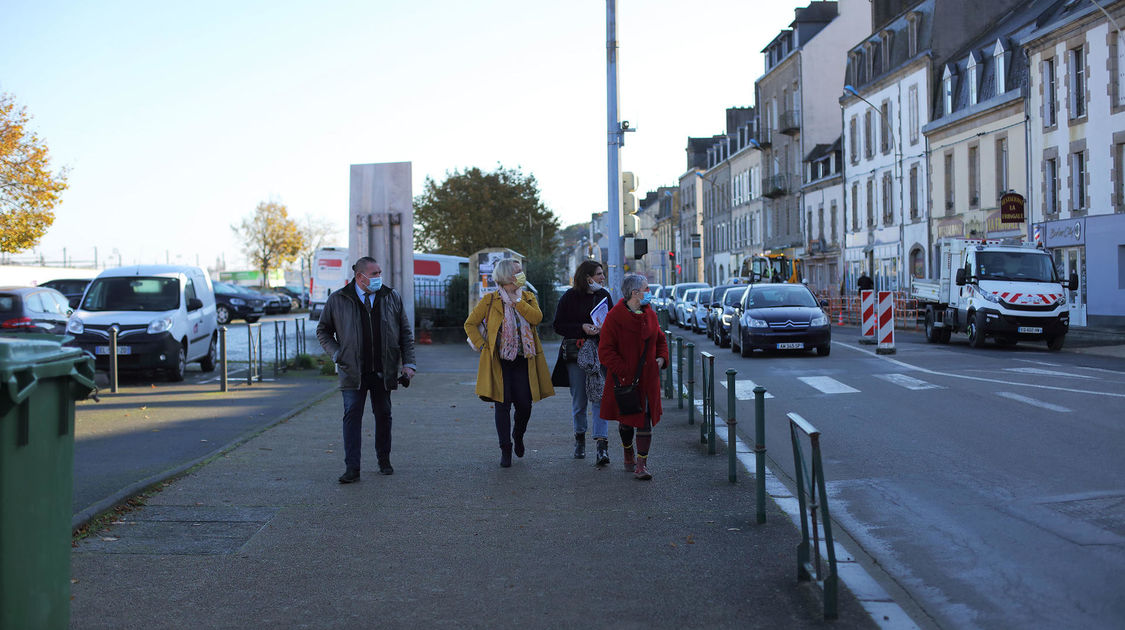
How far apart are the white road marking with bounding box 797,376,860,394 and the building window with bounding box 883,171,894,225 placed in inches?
1391

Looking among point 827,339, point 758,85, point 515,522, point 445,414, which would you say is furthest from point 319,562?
point 758,85

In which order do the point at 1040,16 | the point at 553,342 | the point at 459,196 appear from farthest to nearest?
1. the point at 459,196
2. the point at 1040,16
3. the point at 553,342

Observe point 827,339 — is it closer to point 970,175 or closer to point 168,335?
point 168,335

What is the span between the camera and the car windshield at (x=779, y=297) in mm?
23594

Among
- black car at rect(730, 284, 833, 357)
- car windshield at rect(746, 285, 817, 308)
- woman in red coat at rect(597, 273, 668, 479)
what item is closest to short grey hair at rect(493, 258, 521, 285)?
woman in red coat at rect(597, 273, 668, 479)

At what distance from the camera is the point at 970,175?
41.9 m

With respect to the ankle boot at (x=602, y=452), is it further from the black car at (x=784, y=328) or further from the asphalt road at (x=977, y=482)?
the black car at (x=784, y=328)

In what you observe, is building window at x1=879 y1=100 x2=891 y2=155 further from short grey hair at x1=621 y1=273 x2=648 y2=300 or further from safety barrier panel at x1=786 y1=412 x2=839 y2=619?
safety barrier panel at x1=786 y1=412 x2=839 y2=619

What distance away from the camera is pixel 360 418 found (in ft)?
28.9

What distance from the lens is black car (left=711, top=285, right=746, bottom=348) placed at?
25.6 m

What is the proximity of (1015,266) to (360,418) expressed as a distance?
19.6 m

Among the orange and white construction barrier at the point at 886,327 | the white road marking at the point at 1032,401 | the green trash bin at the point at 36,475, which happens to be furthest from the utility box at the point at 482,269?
the green trash bin at the point at 36,475

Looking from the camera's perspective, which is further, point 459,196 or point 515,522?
point 459,196

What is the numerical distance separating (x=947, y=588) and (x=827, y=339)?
17.0 meters
